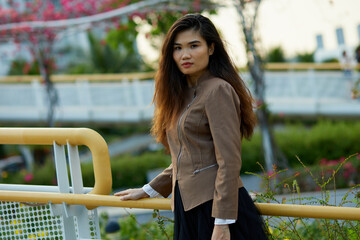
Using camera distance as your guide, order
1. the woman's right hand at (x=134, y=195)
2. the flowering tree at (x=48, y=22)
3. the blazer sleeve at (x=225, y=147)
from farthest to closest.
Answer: the flowering tree at (x=48, y=22), the woman's right hand at (x=134, y=195), the blazer sleeve at (x=225, y=147)

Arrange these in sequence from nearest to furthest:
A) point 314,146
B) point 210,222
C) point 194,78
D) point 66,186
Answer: point 210,222 → point 194,78 → point 66,186 → point 314,146

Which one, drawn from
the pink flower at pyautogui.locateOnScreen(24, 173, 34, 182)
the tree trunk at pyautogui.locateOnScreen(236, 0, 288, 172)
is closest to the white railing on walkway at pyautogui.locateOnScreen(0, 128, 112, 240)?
the tree trunk at pyautogui.locateOnScreen(236, 0, 288, 172)

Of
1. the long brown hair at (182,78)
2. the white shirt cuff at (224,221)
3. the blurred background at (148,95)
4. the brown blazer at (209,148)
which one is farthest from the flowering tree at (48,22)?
the white shirt cuff at (224,221)

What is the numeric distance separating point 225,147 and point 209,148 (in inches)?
4.5

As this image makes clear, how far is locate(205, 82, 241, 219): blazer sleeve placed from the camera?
2.01 metres

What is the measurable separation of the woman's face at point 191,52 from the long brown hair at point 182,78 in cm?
2

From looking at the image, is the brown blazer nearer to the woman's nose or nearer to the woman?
the woman

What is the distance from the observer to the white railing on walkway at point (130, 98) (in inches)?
523

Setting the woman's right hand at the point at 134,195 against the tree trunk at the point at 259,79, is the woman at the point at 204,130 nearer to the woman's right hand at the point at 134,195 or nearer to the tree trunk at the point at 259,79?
the woman's right hand at the point at 134,195

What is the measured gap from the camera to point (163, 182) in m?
2.47

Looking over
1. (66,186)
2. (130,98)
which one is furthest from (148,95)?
(66,186)

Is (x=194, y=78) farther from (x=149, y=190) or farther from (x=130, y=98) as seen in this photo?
(x=130, y=98)

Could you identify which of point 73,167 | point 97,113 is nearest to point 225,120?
point 73,167

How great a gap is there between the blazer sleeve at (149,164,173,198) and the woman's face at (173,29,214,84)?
0.50m
